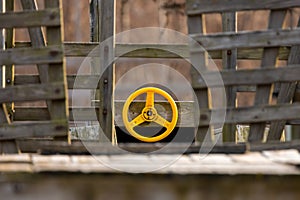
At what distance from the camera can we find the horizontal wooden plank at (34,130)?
187 inches

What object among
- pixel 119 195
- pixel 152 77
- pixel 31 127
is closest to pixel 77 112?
pixel 31 127

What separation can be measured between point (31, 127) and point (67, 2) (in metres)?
13.6

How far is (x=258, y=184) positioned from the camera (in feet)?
12.5

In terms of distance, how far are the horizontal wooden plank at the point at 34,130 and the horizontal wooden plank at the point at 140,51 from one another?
2.47 meters

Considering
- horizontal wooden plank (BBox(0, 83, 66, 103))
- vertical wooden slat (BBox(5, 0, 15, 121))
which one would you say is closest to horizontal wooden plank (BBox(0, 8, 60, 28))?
horizontal wooden plank (BBox(0, 83, 66, 103))

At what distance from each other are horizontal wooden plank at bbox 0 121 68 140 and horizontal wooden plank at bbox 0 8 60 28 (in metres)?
0.64

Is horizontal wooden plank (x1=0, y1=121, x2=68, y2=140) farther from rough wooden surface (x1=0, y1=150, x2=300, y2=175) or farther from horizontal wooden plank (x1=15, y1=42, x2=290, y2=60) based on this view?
horizontal wooden plank (x1=15, y1=42, x2=290, y2=60)

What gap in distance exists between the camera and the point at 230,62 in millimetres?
7059

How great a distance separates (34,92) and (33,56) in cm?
23

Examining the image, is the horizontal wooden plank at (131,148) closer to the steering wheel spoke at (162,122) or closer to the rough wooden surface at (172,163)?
the rough wooden surface at (172,163)

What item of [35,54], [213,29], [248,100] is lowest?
[248,100]

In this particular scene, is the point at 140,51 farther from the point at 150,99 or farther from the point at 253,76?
the point at 253,76

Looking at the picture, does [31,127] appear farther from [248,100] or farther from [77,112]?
[248,100]

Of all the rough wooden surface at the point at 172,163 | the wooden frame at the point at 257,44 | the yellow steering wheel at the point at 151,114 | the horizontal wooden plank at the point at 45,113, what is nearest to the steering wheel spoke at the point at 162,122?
the yellow steering wheel at the point at 151,114
